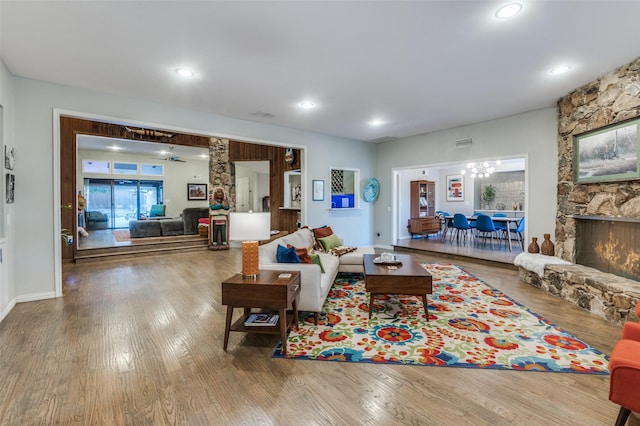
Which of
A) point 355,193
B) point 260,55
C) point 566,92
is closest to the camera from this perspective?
point 260,55

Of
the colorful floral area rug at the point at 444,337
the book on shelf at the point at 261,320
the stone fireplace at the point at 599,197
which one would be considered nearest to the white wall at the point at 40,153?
the book on shelf at the point at 261,320

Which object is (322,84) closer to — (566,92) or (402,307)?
(402,307)

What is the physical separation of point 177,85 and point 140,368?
339 cm

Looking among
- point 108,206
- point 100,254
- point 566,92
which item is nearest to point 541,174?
point 566,92

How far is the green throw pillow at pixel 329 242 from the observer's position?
Answer: 499 cm

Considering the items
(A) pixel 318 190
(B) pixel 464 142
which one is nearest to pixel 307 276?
(A) pixel 318 190

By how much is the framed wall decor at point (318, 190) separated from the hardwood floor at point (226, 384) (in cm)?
382

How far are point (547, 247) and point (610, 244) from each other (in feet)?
2.84

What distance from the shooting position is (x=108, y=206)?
1120 centimetres

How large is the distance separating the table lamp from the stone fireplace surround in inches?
150

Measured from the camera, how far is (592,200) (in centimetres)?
405

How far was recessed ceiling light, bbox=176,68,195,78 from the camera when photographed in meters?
3.47

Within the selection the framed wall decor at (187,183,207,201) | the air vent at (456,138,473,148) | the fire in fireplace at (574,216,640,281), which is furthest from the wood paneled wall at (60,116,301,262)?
the fire in fireplace at (574,216,640,281)

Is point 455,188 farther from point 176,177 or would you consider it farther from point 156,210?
point 156,210
